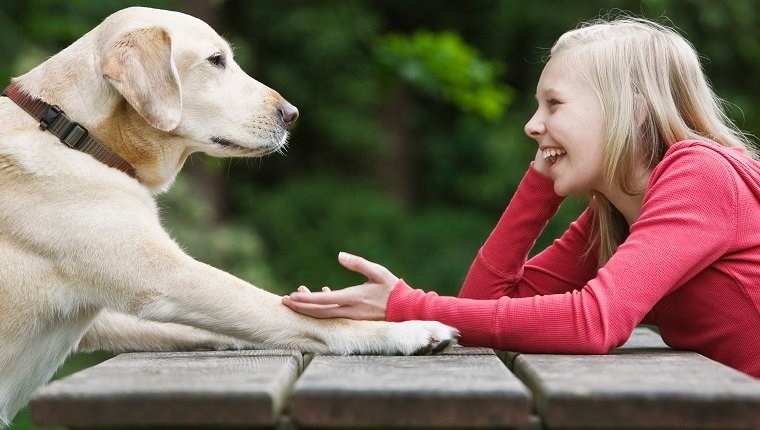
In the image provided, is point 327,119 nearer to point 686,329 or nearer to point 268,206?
point 268,206

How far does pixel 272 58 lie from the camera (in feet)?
37.8

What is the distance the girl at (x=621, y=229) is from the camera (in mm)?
2166

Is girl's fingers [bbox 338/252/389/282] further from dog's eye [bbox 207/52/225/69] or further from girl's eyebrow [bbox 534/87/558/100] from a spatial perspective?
dog's eye [bbox 207/52/225/69]

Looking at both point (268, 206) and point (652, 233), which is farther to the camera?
point (268, 206)

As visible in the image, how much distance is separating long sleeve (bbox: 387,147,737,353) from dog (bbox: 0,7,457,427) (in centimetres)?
14

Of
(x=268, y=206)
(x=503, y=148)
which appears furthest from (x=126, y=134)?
(x=503, y=148)

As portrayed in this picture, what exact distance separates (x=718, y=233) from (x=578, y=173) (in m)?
0.46

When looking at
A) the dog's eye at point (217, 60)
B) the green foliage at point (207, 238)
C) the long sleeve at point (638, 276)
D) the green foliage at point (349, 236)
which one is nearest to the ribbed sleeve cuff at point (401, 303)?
the long sleeve at point (638, 276)

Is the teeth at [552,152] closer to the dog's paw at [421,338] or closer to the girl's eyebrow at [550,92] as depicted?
the girl's eyebrow at [550,92]

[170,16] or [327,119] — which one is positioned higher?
[170,16]

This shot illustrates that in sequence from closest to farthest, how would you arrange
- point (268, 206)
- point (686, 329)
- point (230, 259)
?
1. point (686, 329)
2. point (230, 259)
3. point (268, 206)

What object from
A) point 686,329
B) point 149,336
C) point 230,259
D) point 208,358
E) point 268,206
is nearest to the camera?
point 208,358

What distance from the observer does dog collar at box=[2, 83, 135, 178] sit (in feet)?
9.12

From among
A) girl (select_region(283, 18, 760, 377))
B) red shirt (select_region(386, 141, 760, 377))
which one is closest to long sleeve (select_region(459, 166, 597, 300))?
girl (select_region(283, 18, 760, 377))
